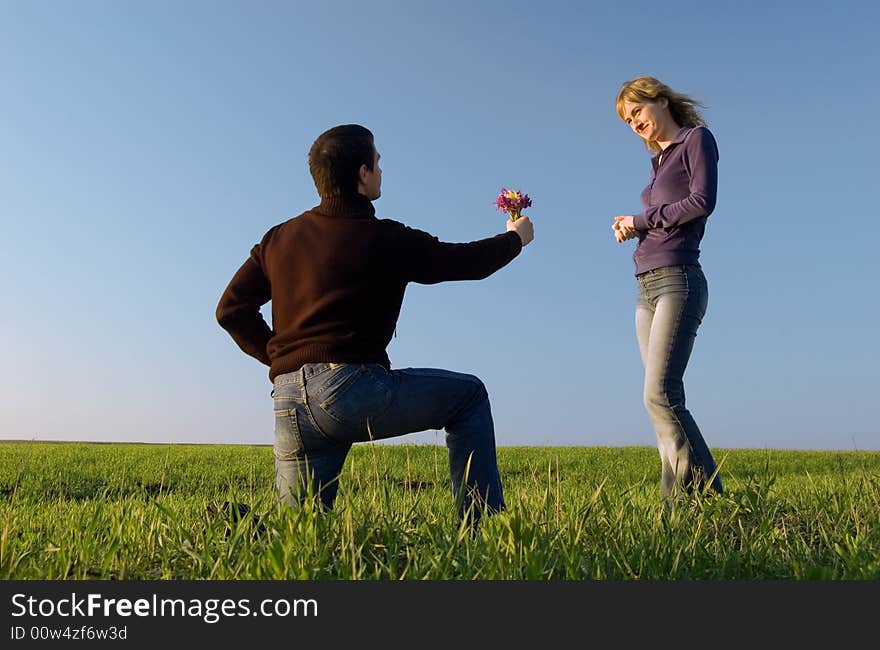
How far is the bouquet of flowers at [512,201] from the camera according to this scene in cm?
487

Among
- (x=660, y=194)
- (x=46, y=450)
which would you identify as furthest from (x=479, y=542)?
(x=46, y=450)

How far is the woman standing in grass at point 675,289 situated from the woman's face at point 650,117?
10 centimetres

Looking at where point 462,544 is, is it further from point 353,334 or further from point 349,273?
point 349,273

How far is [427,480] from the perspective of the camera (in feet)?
35.9

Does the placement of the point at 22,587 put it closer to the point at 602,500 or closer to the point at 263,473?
the point at 602,500

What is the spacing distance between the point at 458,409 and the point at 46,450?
552 inches

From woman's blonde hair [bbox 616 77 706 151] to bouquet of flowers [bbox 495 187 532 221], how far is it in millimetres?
1178

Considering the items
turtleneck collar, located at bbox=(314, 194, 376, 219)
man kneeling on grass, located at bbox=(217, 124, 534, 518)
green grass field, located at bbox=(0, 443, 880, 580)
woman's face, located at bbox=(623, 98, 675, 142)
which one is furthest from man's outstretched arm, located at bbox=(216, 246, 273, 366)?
woman's face, located at bbox=(623, 98, 675, 142)

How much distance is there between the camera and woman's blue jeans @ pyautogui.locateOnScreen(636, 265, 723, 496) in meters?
4.95

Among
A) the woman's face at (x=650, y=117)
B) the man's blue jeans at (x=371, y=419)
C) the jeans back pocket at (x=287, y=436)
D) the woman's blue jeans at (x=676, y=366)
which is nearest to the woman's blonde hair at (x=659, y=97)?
the woman's face at (x=650, y=117)

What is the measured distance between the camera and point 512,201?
4.88 m

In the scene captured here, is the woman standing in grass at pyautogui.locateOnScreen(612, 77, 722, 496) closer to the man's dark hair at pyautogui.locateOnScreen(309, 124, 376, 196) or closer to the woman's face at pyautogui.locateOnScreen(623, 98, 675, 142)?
the woman's face at pyautogui.locateOnScreen(623, 98, 675, 142)

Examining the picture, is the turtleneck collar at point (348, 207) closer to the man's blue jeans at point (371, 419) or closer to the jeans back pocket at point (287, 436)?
the man's blue jeans at point (371, 419)

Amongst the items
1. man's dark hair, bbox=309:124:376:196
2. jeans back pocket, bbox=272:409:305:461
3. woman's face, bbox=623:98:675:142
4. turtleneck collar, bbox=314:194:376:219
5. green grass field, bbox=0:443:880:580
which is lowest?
green grass field, bbox=0:443:880:580
